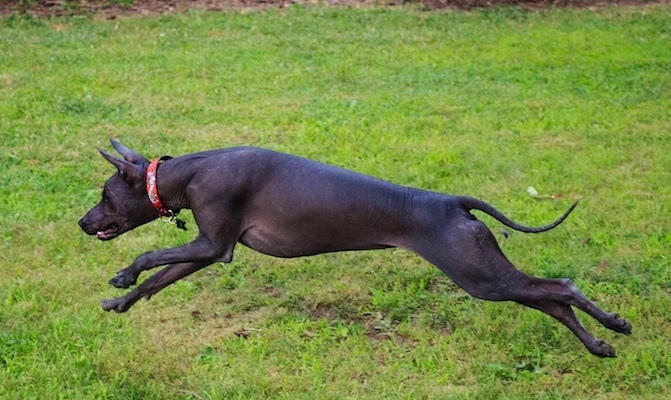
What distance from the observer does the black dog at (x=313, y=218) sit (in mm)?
5125

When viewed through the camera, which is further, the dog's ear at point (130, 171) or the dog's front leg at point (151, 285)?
the dog's front leg at point (151, 285)

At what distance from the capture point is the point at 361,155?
8727 millimetres

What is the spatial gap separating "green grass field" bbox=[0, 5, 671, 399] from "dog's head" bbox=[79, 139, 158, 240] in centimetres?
62

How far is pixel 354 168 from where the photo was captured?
8.39 meters

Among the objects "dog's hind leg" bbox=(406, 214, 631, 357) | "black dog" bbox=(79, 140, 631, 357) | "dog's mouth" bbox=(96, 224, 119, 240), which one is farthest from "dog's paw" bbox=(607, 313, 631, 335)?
"dog's mouth" bbox=(96, 224, 119, 240)

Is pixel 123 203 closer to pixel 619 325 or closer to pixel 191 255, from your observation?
pixel 191 255

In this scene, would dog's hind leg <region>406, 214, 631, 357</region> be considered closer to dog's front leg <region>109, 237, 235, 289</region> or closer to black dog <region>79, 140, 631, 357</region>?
black dog <region>79, 140, 631, 357</region>

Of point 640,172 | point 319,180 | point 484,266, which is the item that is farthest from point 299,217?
point 640,172

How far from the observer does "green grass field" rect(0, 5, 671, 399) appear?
5465 millimetres

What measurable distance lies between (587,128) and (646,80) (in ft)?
6.52

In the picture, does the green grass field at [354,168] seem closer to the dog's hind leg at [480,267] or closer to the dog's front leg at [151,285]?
the dog's front leg at [151,285]

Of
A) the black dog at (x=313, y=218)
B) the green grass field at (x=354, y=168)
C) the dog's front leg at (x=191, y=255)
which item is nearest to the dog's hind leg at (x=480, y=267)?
the black dog at (x=313, y=218)

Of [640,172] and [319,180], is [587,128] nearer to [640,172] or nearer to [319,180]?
[640,172]

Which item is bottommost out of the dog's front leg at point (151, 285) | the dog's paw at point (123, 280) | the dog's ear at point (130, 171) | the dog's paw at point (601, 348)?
the dog's paw at point (601, 348)
